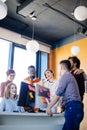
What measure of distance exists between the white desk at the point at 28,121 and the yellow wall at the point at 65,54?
10.2 feet

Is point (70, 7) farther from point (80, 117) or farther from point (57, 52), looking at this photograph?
point (80, 117)

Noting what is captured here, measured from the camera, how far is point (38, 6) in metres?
4.18

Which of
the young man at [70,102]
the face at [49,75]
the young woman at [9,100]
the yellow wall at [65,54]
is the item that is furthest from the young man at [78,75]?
the yellow wall at [65,54]

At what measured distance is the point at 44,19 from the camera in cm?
520

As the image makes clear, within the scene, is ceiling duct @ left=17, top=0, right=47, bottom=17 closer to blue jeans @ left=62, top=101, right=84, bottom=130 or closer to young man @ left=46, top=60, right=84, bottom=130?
young man @ left=46, top=60, right=84, bottom=130

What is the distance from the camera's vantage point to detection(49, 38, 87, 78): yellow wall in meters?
5.54

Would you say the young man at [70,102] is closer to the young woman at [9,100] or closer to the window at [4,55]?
the young woman at [9,100]

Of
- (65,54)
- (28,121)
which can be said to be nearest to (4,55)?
(65,54)

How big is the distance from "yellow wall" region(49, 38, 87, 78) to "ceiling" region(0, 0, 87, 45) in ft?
1.05

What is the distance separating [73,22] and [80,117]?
3.52 m

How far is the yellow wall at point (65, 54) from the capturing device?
5.54 metres

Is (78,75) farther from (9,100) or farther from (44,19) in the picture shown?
(44,19)

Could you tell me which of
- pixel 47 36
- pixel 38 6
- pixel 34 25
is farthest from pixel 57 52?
pixel 38 6

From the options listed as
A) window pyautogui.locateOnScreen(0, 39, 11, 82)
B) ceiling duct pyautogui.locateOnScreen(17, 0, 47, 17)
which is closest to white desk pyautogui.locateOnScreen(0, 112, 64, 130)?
ceiling duct pyautogui.locateOnScreen(17, 0, 47, 17)
